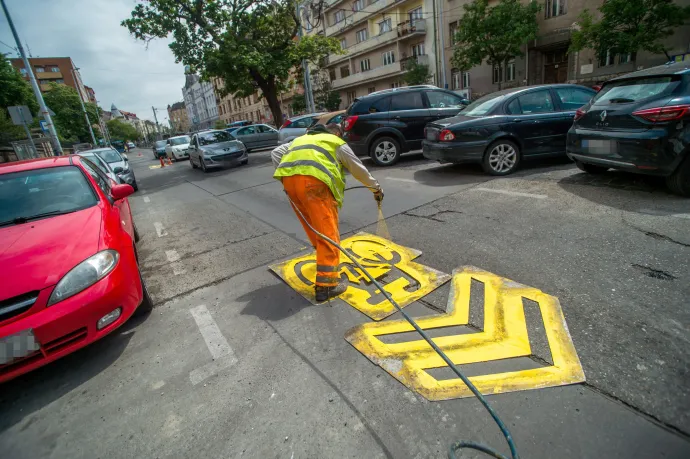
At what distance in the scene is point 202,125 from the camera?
3514 inches

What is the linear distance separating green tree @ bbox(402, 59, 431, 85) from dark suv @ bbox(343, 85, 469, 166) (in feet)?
65.5

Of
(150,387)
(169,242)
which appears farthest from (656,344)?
(169,242)

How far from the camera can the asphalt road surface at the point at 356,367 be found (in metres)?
1.82

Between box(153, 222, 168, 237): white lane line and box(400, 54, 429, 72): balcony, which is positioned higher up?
box(400, 54, 429, 72): balcony

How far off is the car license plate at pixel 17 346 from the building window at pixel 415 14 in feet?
108

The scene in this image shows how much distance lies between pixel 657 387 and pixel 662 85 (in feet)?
14.0

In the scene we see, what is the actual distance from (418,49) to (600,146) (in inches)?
1150

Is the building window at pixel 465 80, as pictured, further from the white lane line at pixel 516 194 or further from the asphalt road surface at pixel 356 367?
the asphalt road surface at pixel 356 367

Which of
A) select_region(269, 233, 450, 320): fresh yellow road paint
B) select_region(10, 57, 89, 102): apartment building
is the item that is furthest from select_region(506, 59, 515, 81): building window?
select_region(10, 57, 89, 102): apartment building

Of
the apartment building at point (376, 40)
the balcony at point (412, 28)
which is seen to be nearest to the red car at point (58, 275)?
the apartment building at point (376, 40)

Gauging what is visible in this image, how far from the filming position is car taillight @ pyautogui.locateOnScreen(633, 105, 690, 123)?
4.09 metres

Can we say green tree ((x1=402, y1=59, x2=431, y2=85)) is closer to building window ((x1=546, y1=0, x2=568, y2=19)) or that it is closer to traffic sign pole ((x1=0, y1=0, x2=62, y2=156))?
building window ((x1=546, y1=0, x2=568, y2=19))

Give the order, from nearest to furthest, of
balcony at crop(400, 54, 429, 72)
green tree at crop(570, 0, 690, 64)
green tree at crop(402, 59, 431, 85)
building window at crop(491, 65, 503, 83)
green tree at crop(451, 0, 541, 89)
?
1. green tree at crop(570, 0, 690, 64)
2. green tree at crop(451, 0, 541, 89)
3. building window at crop(491, 65, 503, 83)
4. green tree at crop(402, 59, 431, 85)
5. balcony at crop(400, 54, 429, 72)

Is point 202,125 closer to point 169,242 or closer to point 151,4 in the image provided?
point 151,4
